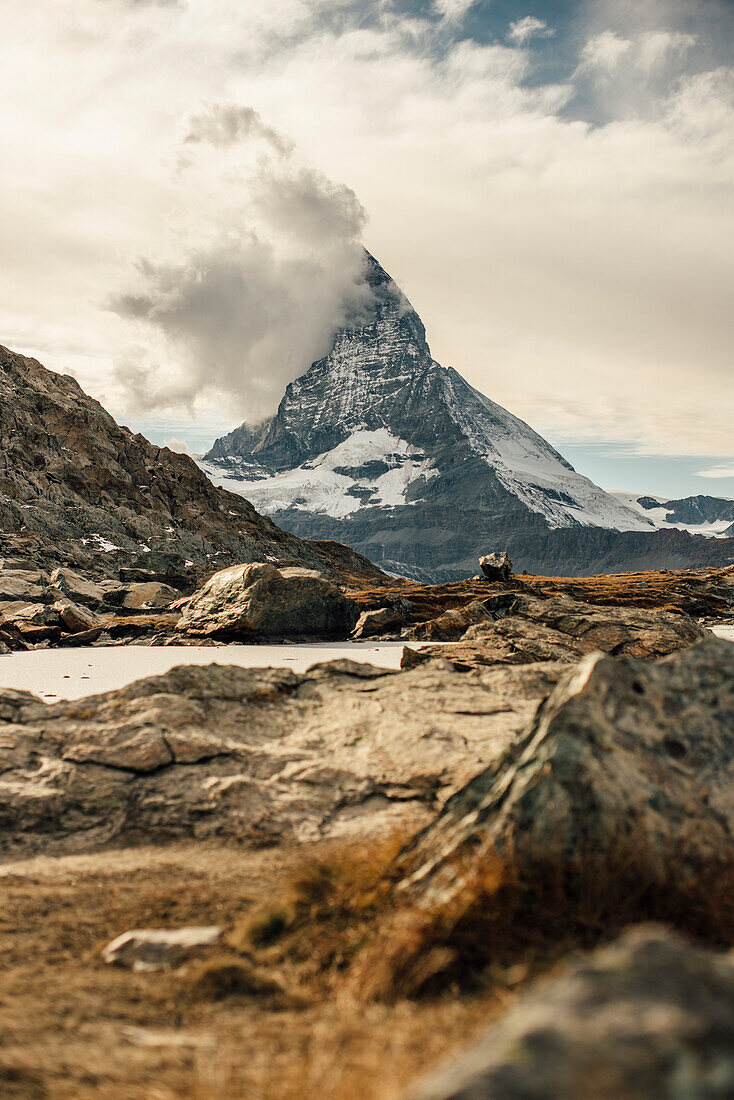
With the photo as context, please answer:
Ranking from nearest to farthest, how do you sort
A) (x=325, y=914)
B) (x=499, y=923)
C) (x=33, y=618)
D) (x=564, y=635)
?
1. (x=499, y=923)
2. (x=325, y=914)
3. (x=564, y=635)
4. (x=33, y=618)

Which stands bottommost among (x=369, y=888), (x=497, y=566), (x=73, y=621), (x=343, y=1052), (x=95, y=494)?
(x=73, y=621)

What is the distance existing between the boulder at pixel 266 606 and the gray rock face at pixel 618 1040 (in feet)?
66.2

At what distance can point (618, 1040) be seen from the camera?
83.3 inches

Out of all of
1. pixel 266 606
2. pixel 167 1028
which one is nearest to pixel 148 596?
pixel 266 606

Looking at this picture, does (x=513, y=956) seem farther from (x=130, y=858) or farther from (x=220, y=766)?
(x=220, y=766)

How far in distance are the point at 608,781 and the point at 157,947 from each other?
3.22m

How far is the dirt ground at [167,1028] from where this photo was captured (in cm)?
300

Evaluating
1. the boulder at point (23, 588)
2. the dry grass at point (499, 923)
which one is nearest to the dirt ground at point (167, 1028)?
the dry grass at point (499, 923)

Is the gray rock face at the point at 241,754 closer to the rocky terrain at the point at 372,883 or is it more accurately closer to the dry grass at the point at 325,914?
the rocky terrain at the point at 372,883

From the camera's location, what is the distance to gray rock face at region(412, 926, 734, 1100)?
77.5 inches

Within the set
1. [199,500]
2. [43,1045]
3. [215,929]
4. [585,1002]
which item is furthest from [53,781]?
[199,500]

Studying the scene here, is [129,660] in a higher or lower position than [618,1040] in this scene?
lower

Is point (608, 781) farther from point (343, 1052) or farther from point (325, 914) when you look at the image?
point (343, 1052)

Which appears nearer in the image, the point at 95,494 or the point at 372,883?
the point at 372,883
